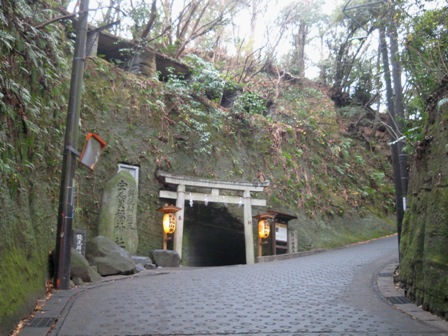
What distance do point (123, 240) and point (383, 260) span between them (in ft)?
24.9

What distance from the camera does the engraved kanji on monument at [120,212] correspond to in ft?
43.3

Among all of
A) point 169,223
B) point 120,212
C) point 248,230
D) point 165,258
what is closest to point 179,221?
point 169,223

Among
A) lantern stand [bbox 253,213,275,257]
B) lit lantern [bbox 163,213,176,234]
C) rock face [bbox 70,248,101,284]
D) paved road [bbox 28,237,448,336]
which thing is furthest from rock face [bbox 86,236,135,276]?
lantern stand [bbox 253,213,275,257]

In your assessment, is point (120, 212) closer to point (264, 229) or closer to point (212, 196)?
point (212, 196)

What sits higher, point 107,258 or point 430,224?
point 430,224

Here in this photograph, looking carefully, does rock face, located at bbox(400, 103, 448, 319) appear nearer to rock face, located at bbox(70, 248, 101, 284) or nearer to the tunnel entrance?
rock face, located at bbox(70, 248, 101, 284)

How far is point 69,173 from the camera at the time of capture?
8.58 m

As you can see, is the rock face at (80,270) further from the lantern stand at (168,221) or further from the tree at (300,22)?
the tree at (300,22)

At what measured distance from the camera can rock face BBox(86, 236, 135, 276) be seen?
10.3 m

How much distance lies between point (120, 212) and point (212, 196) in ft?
12.3

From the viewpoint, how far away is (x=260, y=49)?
24.3 meters

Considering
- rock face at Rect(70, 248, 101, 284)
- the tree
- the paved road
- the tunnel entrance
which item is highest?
the tree

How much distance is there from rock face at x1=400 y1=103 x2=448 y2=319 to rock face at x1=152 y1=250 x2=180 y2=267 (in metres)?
7.31

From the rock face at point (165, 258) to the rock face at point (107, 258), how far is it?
2.55 m
